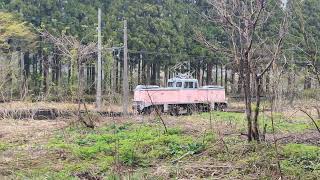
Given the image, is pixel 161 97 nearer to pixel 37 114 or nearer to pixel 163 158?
pixel 37 114

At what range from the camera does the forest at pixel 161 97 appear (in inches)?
294

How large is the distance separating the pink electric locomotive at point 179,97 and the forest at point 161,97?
7 cm

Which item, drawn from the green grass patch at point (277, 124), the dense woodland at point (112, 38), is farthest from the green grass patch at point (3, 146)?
the dense woodland at point (112, 38)

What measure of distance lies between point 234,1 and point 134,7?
26582 millimetres

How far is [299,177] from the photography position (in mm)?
6496

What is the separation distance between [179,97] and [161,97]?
1.25 metres

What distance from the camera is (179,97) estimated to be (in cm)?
2344

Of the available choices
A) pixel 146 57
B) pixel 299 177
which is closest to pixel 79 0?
pixel 146 57

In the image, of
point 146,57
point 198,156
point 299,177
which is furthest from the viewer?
point 146,57

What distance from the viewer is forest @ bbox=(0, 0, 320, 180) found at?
7.47m

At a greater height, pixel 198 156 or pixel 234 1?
pixel 234 1

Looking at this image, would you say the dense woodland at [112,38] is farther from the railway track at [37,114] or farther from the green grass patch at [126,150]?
the green grass patch at [126,150]

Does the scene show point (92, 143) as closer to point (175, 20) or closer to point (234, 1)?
point (234, 1)

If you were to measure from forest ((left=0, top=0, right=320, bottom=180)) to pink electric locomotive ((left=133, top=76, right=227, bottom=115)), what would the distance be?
0.23 feet
